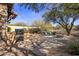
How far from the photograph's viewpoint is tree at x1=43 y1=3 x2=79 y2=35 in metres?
1.85

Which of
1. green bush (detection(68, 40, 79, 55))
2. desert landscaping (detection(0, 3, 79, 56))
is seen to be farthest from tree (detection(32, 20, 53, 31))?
green bush (detection(68, 40, 79, 55))

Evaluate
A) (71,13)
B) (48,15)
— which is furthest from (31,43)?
(71,13)

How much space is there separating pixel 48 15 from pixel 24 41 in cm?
27

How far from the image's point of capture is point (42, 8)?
72.7 inches

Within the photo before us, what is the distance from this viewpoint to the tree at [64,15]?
1.85 metres

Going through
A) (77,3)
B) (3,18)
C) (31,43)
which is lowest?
(31,43)

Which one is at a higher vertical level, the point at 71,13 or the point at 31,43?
the point at 71,13

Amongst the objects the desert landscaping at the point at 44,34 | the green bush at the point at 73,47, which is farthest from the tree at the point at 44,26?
the green bush at the point at 73,47

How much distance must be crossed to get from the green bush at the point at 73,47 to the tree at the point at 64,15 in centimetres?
8

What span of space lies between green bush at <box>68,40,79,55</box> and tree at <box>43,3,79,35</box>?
0.08 meters

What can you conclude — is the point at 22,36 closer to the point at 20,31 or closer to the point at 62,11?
the point at 20,31

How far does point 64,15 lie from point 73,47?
25 centimetres

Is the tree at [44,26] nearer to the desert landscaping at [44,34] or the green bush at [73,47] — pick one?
the desert landscaping at [44,34]

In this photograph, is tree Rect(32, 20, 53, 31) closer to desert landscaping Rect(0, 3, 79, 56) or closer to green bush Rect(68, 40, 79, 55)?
desert landscaping Rect(0, 3, 79, 56)
